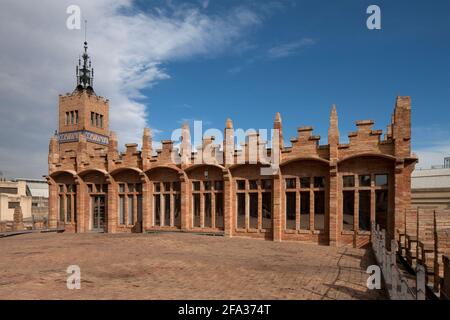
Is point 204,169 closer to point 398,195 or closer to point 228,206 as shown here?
point 228,206

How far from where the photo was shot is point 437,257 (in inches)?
311

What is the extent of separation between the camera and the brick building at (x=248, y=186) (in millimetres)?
16469

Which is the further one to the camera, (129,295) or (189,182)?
(189,182)

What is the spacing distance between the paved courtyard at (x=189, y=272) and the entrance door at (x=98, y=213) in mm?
9569

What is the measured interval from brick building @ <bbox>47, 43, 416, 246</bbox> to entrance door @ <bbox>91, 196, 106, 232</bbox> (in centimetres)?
8

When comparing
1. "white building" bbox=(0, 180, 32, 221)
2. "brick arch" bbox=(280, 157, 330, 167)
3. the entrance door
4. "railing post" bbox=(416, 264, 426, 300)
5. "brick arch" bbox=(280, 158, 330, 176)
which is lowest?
"white building" bbox=(0, 180, 32, 221)

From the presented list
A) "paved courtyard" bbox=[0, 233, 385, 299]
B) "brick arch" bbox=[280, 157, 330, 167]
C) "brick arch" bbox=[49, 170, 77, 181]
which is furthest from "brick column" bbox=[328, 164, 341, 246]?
"brick arch" bbox=[49, 170, 77, 181]

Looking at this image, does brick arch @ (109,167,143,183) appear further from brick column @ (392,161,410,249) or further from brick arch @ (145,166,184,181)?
brick column @ (392,161,410,249)

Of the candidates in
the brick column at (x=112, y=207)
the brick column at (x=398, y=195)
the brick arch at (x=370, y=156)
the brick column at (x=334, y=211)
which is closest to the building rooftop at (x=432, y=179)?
the brick column at (x=398, y=195)

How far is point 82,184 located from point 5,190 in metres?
49.7

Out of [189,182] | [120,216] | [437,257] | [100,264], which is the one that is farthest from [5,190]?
[437,257]

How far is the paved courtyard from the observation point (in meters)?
7.80

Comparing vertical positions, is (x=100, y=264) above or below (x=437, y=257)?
below

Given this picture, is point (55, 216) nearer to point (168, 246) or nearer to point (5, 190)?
point (168, 246)
